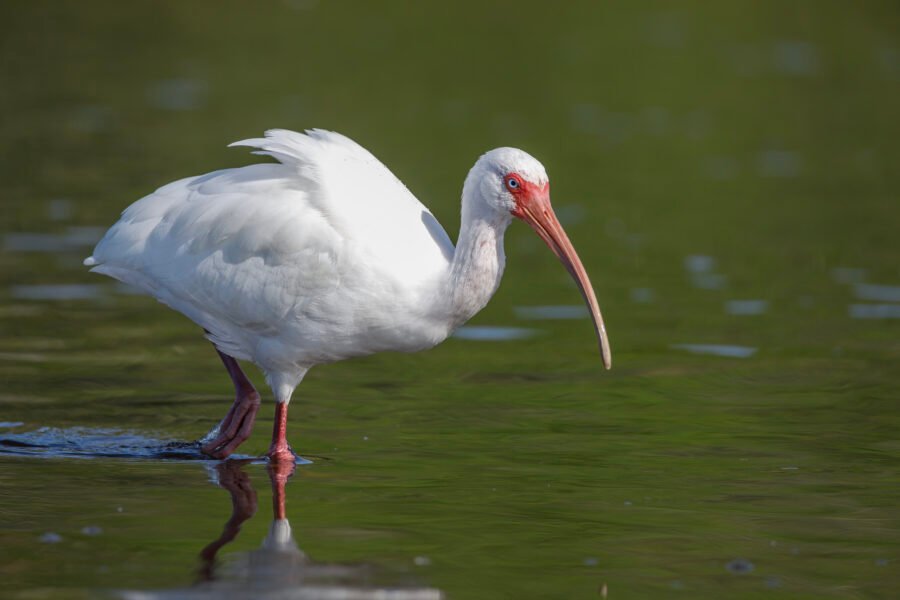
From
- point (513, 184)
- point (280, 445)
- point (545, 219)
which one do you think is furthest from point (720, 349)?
point (280, 445)

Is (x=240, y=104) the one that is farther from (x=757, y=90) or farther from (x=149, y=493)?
(x=149, y=493)

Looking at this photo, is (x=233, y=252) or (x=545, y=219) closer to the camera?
(x=545, y=219)

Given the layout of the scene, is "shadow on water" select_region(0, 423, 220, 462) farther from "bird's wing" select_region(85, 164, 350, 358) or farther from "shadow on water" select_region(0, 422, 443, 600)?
"bird's wing" select_region(85, 164, 350, 358)

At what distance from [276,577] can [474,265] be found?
2.51 metres

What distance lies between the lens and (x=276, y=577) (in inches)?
294

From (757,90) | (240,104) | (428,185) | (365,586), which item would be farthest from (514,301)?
(757,90)

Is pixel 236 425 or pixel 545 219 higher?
pixel 545 219

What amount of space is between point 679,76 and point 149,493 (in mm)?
20060

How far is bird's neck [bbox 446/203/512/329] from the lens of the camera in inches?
366

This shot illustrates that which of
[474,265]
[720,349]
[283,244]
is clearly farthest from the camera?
[720,349]

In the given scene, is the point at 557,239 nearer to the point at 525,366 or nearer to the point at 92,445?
the point at 525,366

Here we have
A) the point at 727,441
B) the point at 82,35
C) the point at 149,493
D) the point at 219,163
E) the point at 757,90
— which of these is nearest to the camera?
the point at 149,493

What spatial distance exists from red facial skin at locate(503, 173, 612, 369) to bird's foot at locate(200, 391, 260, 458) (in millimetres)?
2078

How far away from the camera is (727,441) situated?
10281mm
